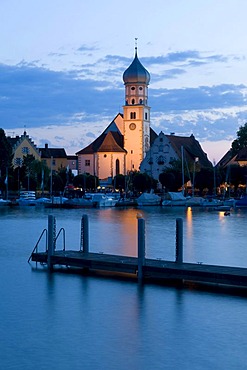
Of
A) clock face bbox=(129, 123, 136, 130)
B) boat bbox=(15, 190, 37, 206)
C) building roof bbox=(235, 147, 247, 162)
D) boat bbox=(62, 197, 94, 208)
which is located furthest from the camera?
clock face bbox=(129, 123, 136, 130)

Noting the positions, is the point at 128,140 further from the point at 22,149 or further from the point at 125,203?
the point at 125,203

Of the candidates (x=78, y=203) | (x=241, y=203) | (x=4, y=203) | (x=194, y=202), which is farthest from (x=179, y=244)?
(x=194, y=202)

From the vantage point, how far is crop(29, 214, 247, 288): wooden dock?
27812 mm

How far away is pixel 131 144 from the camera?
497 ft

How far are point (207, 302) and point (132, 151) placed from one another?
124 metres

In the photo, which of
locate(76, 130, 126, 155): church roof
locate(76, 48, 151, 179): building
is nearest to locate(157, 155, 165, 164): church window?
locate(76, 48, 151, 179): building

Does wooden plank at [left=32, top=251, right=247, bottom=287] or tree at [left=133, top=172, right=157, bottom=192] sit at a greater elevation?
tree at [left=133, top=172, right=157, bottom=192]

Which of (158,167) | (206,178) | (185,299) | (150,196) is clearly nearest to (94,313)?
(185,299)

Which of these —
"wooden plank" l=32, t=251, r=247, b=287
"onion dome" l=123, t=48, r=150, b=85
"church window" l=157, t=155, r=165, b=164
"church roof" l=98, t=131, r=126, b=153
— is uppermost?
"onion dome" l=123, t=48, r=150, b=85

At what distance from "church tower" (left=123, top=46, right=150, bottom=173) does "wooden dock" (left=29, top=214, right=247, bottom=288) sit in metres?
117

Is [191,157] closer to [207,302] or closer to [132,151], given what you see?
[132,151]

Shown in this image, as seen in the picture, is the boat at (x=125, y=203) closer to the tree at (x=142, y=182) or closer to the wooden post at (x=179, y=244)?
the tree at (x=142, y=182)

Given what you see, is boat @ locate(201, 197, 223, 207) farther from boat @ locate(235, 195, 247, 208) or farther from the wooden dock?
the wooden dock

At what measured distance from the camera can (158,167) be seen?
471ft
